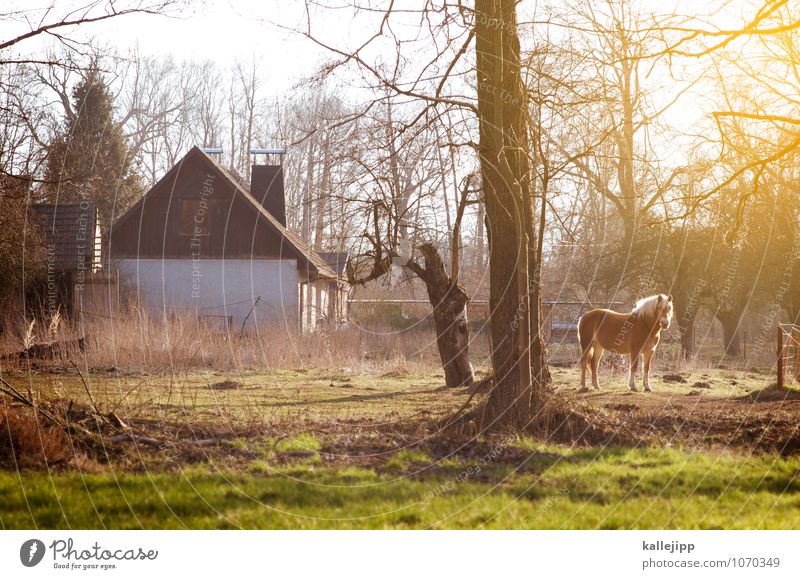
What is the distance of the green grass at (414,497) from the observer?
18.6ft

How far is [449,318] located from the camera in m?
13.4

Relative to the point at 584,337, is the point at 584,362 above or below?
below

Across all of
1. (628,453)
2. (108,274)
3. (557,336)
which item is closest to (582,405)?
(628,453)

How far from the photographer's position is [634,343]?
13.2 meters

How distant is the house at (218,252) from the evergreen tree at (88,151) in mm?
553

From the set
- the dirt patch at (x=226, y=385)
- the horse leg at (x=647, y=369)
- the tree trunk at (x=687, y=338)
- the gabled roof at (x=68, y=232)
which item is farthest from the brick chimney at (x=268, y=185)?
the tree trunk at (x=687, y=338)

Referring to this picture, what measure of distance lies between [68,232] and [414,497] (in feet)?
20.3

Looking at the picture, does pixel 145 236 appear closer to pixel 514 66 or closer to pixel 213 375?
pixel 213 375

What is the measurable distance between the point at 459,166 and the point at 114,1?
172 inches

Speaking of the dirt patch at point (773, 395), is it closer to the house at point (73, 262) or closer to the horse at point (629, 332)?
the horse at point (629, 332)

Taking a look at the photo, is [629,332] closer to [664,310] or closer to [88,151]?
Answer: [664,310]

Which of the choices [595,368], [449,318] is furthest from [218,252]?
[595,368]

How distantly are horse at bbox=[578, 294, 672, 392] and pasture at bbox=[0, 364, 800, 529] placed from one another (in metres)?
3.16

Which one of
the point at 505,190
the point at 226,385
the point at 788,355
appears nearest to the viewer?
the point at 505,190
